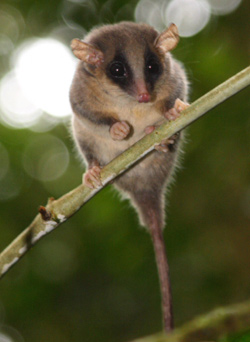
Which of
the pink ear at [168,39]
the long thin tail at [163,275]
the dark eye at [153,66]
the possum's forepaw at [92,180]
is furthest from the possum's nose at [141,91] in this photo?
the long thin tail at [163,275]

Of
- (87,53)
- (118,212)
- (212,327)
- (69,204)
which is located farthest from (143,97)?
(118,212)

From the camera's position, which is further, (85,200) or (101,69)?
(101,69)

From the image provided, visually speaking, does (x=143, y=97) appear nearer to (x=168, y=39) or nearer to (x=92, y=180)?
(x=168, y=39)

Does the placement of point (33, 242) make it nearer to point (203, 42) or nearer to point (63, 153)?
point (203, 42)

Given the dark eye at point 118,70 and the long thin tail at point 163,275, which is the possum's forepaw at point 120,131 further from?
the long thin tail at point 163,275

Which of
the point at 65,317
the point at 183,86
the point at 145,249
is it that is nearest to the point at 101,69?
the point at 183,86

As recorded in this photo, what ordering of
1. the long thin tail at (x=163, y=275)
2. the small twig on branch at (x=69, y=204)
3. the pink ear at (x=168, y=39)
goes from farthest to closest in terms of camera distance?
the pink ear at (x=168, y=39), the long thin tail at (x=163, y=275), the small twig on branch at (x=69, y=204)
